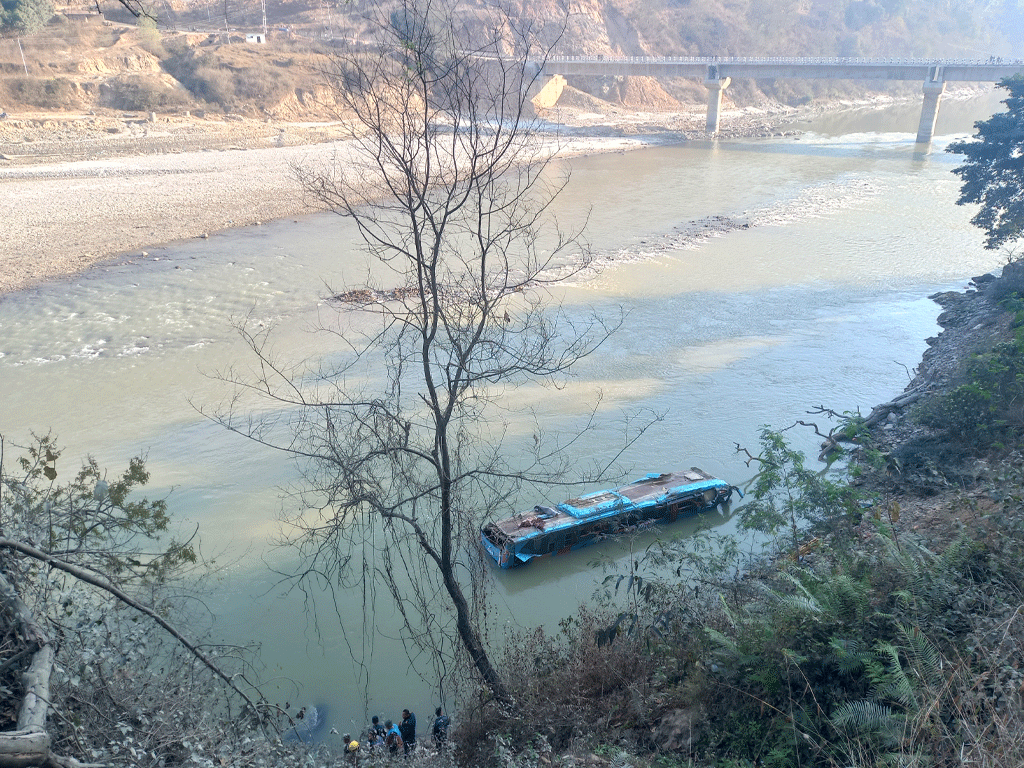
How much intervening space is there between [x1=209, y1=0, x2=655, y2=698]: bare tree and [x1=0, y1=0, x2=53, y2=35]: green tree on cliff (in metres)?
35.0

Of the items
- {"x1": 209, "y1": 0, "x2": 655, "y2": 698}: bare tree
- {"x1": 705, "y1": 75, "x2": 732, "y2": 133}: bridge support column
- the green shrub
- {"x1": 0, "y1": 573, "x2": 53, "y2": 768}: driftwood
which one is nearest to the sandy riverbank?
{"x1": 209, "y1": 0, "x2": 655, "y2": 698}: bare tree

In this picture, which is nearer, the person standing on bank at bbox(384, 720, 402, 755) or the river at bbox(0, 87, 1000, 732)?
the person standing on bank at bbox(384, 720, 402, 755)

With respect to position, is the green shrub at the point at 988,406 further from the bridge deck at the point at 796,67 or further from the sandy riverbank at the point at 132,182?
the bridge deck at the point at 796,67

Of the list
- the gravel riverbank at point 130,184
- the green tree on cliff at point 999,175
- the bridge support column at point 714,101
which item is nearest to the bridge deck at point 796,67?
the bridge support column at point 714,101

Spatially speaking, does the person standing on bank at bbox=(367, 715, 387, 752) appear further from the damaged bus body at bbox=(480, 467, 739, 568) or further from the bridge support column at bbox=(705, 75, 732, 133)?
the bridge support column at bbox=(705, 75, 732, 133)

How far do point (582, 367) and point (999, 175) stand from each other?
13.5 m

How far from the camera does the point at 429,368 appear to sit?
7125mm

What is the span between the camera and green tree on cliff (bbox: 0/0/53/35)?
41.8m

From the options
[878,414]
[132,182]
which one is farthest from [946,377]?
[132,182]

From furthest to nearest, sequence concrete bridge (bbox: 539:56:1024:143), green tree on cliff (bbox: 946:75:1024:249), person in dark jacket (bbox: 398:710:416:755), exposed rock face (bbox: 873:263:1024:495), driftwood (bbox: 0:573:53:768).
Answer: concrete bridge (bbox: 539:56:1024:143)
green tree on cliff (bbox: 946:75:1024:249)
exposed rock face (bbox: 873:263:1024:495)
person in dark jacket (bbox: 398:710:416:755)
driftwood (bbox: 0:573:53:768)

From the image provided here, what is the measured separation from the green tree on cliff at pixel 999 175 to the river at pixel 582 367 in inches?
107

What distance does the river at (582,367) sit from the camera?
32.7 feet

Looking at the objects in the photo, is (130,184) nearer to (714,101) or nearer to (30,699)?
(30,699)

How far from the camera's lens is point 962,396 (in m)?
11.5
